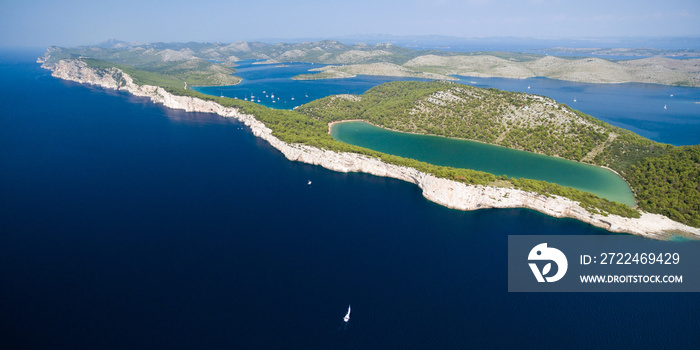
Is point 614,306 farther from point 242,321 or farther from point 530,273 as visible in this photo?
point 242,321

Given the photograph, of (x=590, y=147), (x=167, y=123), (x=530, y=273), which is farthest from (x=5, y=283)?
(x=590, y=147)

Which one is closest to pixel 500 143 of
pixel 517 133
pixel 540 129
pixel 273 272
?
pixel 517 133

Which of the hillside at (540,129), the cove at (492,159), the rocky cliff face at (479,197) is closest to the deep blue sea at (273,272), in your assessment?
the rocky cliff face at (479,197)

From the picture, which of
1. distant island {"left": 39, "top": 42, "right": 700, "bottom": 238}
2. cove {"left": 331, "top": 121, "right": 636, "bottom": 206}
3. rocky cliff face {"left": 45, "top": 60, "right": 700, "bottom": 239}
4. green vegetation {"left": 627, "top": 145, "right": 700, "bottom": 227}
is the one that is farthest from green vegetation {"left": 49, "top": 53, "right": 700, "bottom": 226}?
cove {"left": 331, "top": 121, "right": 636, "bottom": 206}

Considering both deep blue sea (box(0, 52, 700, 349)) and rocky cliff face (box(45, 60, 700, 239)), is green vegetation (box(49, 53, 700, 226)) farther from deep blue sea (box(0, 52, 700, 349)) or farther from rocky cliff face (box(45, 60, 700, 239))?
deep blue sea (box(0, 52, 700, 349))

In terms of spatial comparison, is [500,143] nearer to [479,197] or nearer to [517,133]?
[517,133]

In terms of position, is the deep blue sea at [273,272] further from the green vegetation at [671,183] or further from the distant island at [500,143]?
Result: the green vegetation at [671,183]
